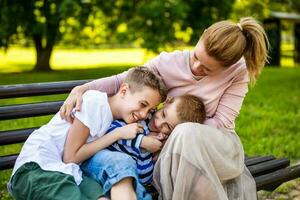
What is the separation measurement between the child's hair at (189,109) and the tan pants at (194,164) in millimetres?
141

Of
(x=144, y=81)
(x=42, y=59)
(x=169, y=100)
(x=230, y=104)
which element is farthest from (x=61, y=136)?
(x=42, y=59)

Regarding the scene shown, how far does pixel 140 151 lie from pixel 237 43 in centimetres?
78

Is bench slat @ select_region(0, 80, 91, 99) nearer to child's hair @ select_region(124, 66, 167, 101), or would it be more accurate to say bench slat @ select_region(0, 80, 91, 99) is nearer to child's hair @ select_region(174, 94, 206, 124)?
child's hair @ select_region(124, 66, 167, 101)

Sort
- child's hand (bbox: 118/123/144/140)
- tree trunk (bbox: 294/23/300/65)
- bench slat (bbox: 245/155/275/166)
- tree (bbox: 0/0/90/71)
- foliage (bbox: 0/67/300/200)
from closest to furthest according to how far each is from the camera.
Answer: child's hand (bbox: 118/123/144/140), bench slat (bbox: 245/155/275/166), foliage (bbox: 0/67/300/200), tree (bbox: 0/0/90/71), tree trunk (bbox: 294/23/300/65)

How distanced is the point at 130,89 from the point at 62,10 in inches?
450

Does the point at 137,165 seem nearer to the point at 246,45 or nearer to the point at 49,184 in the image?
the point at 49,184

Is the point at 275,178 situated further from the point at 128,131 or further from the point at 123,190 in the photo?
the point at 123,190

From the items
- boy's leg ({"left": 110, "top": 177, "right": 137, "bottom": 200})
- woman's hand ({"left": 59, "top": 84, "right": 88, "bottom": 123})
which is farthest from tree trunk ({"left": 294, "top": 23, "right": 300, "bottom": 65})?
boy's leg ({"left": 110, "top": 177, "right": 137, "bottom": 200})

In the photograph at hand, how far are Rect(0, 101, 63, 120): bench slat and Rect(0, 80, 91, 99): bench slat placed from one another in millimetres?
69

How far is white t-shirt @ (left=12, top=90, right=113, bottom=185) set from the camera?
2760 millimetres

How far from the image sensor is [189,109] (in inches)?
120

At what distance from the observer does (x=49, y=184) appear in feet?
8.70

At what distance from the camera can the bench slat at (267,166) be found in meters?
3.65

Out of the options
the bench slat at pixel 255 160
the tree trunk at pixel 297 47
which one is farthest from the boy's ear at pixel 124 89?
the tree trunk at pixel 297 47
